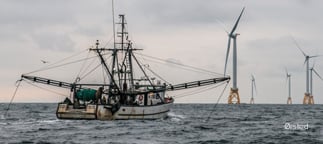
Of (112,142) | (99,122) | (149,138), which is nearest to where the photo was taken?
(112,142)

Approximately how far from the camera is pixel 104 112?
270 ft

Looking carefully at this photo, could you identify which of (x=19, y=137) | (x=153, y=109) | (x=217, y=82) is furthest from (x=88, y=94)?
(x=19, y=137)

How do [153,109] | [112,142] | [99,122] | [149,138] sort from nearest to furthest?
[112,142] < [149,138] < [99,122] < [153,109]

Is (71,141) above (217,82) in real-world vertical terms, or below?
below

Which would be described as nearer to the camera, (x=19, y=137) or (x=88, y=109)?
(x=19, y=137)

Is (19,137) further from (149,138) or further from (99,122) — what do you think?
(99,122)

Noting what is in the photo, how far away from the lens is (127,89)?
89.3 metres

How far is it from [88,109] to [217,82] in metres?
16.6

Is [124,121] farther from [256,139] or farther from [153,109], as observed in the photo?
[256,139]

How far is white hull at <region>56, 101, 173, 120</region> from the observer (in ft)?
268

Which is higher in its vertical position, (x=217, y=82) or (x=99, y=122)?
(x=217, y=82)

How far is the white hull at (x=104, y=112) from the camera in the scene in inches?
3214

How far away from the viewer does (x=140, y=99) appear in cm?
8831

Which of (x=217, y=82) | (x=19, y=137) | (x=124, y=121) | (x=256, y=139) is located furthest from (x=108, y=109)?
(x=256, y=139)
